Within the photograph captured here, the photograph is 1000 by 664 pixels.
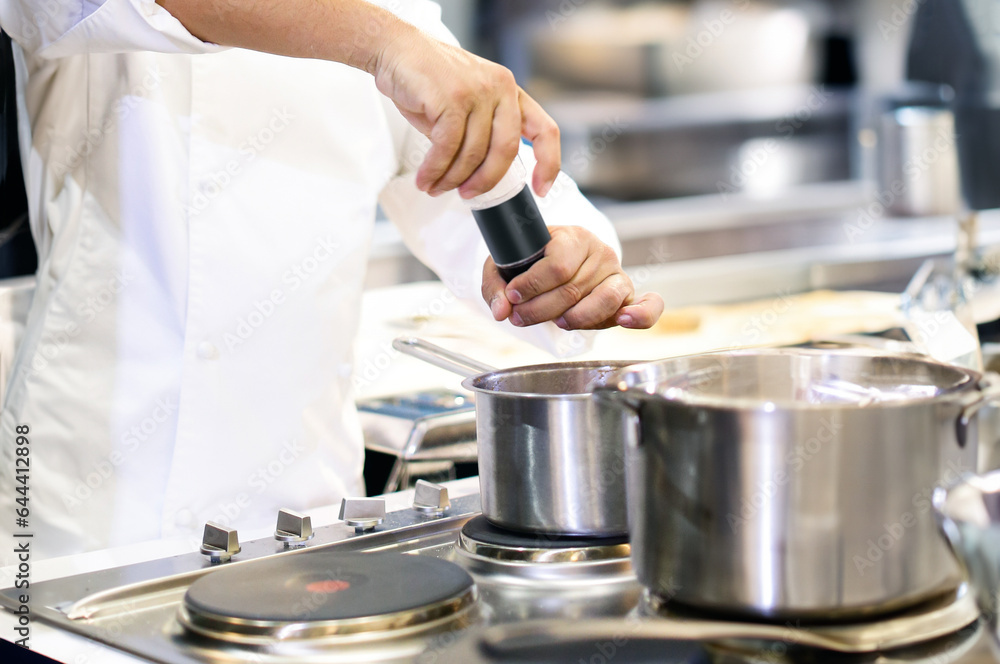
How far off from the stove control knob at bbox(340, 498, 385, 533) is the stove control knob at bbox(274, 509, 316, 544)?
4 cm

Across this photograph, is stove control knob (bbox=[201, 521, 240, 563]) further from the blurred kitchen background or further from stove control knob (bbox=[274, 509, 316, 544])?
the blurred kitchen background

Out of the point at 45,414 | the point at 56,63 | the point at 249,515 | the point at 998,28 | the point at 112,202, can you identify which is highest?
the point at 998,28

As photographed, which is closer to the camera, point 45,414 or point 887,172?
point 45,414

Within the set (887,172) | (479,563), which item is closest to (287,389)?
(479,563)

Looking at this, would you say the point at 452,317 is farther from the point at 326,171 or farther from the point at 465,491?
the point at 465,491

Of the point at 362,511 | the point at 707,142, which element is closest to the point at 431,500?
the point at 362,511

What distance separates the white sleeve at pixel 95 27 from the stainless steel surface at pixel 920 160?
92.9 inches

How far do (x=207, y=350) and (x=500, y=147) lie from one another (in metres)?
0.57

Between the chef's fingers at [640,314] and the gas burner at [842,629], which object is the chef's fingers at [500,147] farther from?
the gas burner at [842,629]

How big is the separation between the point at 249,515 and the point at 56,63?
23.6 inches

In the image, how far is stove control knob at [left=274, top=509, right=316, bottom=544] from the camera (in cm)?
90

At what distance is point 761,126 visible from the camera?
5.18 meters

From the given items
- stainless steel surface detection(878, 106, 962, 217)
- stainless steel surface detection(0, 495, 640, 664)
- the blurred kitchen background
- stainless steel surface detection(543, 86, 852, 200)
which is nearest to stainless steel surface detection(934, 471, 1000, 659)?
stainless steel surface detection(0, 495, 640, 664)

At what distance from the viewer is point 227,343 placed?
52.7 inches
